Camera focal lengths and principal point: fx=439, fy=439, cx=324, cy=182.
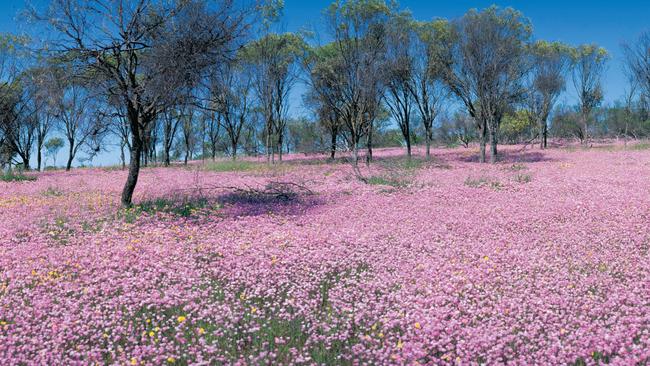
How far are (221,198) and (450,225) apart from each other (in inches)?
295

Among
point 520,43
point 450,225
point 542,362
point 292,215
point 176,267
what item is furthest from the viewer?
point 520,43

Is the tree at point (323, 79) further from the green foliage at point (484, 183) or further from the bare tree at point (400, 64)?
the green foliage at point (484, 183)

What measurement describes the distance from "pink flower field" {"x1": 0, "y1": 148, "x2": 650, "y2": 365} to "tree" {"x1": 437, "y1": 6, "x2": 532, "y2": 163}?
21.1 metres

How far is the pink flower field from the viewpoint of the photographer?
4.71 meters

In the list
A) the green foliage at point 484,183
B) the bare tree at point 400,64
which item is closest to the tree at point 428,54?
the bare tree at point 400,64

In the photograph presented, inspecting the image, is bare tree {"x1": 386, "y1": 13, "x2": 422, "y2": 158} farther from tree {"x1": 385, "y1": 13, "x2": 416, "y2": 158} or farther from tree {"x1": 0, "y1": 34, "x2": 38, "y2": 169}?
tree {"x1": 0, "y1": 34, "x2": 38, "y2": 169}


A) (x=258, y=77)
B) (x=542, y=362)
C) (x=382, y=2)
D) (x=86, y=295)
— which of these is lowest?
(x=542, y=362)

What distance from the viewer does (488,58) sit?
101 feet

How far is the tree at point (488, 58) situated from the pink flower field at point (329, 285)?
21.1m

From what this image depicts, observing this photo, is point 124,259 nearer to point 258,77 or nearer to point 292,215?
point 292,215

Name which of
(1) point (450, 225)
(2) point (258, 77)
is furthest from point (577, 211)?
(2) point (258, 77)

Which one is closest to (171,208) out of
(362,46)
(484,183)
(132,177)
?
(132,177)

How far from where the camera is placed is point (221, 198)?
14.2 metres

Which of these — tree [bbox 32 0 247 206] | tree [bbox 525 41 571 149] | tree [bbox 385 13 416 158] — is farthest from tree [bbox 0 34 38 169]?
tree [bbox 525 41 571 149]
